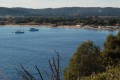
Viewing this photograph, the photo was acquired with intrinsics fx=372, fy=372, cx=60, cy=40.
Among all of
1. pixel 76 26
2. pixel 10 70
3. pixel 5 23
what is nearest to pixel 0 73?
pixel 10 70

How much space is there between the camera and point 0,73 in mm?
2381

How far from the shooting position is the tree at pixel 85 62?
16203 mm

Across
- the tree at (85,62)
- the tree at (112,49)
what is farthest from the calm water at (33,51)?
the tree at (112,49)

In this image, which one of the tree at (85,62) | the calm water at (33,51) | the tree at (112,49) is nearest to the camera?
the tree at (85,62)

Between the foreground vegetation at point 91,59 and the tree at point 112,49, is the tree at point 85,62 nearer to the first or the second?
the foreground vegetation at point 91,59

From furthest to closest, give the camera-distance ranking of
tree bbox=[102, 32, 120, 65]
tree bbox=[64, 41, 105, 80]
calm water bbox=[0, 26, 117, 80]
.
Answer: calm water bbox=[0, 26, 117, 80], tree bbox=[102, 32, 120, 65], tree bbox=[64, 41, 105, 80]

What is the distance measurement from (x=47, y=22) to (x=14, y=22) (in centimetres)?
1360

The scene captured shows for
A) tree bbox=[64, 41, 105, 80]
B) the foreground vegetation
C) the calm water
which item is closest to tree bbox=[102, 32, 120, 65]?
the foreground vegetation

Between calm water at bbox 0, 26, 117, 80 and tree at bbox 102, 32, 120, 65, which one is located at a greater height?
tree at bbox 102, 32, 120, 65

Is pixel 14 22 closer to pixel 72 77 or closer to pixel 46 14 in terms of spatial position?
pixel 46 14

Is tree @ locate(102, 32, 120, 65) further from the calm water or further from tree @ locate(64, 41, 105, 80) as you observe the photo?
the calm water

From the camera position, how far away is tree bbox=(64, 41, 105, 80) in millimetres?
16203

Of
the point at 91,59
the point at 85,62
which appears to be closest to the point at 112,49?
the point at 91,59

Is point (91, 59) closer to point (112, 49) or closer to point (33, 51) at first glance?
point (112, 49)
